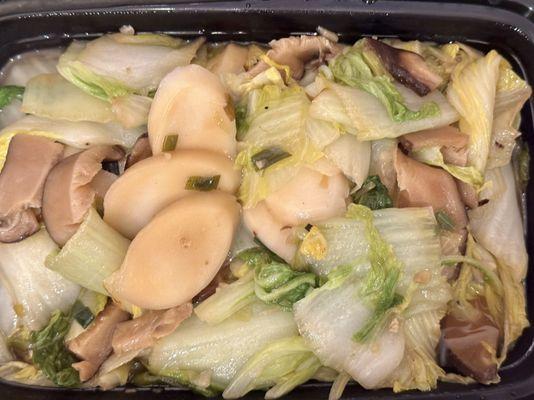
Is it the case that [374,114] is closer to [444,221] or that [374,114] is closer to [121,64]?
[444,221]

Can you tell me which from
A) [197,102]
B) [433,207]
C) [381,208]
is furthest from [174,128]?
[433,207]

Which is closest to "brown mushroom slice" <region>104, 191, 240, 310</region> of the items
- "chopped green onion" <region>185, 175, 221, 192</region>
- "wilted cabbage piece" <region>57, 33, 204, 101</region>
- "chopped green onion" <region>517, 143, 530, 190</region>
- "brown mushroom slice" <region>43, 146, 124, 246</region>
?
"chopped green onion" <region>185, 175, 221, 192</region>

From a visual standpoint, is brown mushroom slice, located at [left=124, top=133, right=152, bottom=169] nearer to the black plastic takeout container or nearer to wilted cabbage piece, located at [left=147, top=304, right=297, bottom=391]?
the black plastic takeout container

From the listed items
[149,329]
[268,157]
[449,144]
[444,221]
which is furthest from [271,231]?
[449,144]

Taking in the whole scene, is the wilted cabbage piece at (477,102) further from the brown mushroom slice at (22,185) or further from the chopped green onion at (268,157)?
the brown mushroom slice at (22,185)

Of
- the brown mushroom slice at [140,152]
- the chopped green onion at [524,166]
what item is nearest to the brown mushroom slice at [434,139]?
the chopped green onion at [524,166]

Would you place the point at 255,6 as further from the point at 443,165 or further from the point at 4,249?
the point at 4,249
